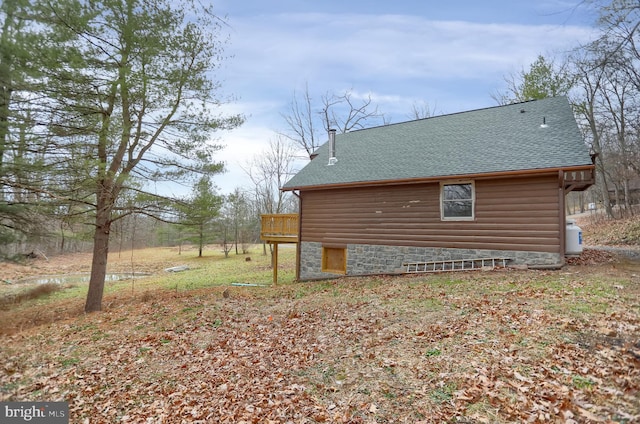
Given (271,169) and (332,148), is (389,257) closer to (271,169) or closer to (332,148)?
(332,148)

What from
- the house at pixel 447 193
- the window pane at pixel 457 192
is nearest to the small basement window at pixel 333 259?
the house at pixel 447 193

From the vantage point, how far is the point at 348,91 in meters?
25.4

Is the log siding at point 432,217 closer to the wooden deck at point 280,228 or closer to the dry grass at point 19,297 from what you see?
the wooden deck at point 280,228

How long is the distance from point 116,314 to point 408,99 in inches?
1043

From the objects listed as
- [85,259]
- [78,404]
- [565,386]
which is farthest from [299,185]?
[85,259]

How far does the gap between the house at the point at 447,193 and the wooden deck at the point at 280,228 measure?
1.61 ft

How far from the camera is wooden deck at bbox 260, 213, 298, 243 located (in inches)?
567

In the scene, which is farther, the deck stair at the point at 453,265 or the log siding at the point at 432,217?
the deck stair at the point at 453,265

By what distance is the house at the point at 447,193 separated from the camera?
930cm

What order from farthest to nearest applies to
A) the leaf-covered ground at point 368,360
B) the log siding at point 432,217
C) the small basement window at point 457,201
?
the small basement window at point 457,201
the log siding at point 432,217
the leaf-covered ground at point 368,360

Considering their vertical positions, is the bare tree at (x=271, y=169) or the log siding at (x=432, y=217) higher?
the bare tree at (x=271, y=169)

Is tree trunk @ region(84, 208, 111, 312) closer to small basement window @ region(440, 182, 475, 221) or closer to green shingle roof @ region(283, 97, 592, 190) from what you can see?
green shingle roof @ region(283, 97, 592, 190)

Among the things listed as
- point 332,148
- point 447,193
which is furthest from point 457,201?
point 332,148

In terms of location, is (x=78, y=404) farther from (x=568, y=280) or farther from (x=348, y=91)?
(x=348, y=91)
